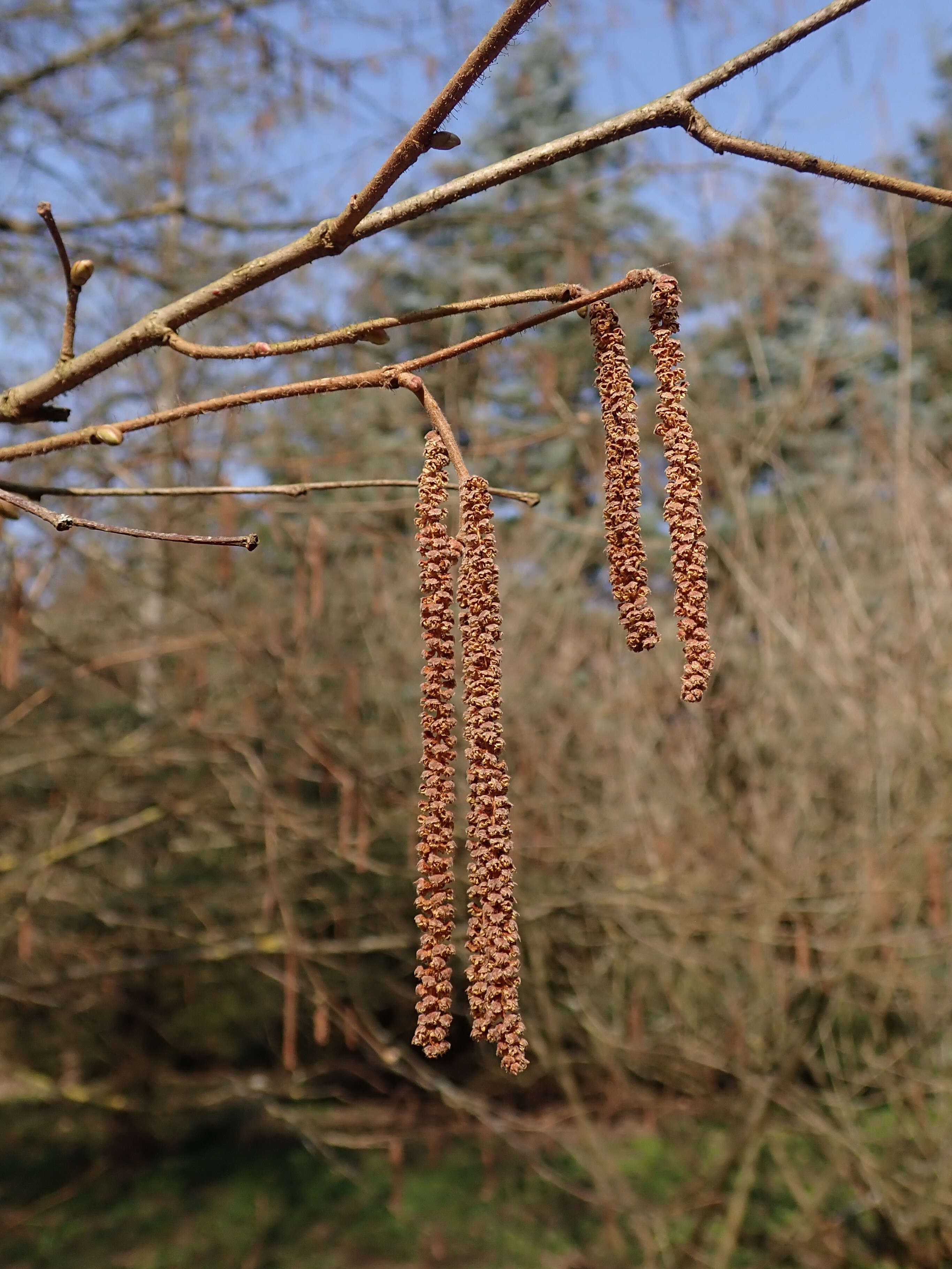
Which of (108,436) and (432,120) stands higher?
(432,120)

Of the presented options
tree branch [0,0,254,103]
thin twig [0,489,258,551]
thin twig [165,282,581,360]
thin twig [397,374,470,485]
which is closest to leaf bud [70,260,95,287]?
thin twig [165,282,581,360]

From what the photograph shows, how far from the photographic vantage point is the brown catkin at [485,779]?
82cm

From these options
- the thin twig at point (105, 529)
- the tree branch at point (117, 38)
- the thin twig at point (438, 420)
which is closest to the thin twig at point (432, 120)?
the thin twig at point (438, 420)

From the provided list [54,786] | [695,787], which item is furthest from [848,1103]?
[54,786]

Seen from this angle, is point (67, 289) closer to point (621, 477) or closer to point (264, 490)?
point (264, 490)

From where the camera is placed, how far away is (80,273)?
3.49 feet

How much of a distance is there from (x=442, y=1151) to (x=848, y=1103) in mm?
4584

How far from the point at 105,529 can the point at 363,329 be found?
0.87ft

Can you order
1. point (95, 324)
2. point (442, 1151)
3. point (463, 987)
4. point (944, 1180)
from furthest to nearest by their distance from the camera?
point (442, 1151), point (95, 324), point (463, 987), point (944, 1180)

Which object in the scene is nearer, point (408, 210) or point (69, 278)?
point (408, 210)

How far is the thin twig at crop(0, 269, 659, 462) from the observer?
0.87m

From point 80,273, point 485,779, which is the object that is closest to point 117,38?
point 80,273

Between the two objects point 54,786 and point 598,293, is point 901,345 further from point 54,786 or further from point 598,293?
point 598,293

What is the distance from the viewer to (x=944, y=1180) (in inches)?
190
